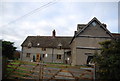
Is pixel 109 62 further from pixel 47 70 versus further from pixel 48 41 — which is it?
pixel 48 41

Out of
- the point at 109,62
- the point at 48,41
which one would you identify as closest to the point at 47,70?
the point at 109,62

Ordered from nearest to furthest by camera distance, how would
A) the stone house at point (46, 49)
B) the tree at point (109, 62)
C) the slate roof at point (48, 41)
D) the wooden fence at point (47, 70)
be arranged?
1. the tree at point (109, 62)
2. the wooden fence at point (47, 70)
3. the stone house at point (46, 49)
4. the slate roof at point (48, 41)

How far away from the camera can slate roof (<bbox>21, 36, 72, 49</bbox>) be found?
125 feet

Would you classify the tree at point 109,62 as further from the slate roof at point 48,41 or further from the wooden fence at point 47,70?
the slate roof at point 48,41

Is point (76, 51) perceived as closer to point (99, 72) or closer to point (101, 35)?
point (101, 35)

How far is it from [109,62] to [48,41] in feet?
107

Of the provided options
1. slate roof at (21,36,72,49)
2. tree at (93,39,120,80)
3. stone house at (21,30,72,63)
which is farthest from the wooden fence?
slate roof at (21,36,72,49)

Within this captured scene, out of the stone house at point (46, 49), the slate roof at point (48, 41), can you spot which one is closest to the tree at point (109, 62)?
the stone house at point (46, 49)

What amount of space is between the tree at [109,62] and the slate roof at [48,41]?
94.8 feet

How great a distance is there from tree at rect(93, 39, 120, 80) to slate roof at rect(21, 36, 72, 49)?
94.8 feet

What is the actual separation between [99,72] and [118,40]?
2.44 meters

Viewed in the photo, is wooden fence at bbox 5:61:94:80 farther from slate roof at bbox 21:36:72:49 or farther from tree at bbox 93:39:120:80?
slate roof at bbox 21:36:72:49

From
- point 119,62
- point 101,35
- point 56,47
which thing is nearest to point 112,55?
point 119,62

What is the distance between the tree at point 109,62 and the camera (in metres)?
7.39
